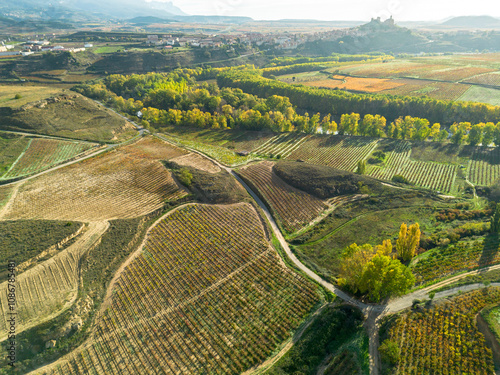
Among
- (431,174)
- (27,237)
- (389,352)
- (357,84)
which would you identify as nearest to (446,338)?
(389,352)

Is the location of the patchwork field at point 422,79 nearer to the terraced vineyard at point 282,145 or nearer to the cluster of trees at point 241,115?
the cluster of trees at point 241,115

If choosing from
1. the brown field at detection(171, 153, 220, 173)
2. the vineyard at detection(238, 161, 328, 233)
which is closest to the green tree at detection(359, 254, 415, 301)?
the vineyard at detection(238, 161, 328, 233)

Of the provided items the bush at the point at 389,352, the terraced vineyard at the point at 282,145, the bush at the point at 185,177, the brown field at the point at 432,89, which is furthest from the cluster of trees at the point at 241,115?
the bush at the point at 389,352

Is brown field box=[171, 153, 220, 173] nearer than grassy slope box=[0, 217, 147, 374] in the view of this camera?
No

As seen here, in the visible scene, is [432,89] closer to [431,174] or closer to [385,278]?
[431,174]

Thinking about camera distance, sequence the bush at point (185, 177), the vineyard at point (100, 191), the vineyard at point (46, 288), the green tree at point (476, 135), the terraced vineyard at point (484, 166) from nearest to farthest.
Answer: the vineyard at point (46, 288) → the vineyard at point (100, 191) → the bush at point (185, 177) → the terraced vineyard at point (484, 166) → the green tree at point (476, 135)

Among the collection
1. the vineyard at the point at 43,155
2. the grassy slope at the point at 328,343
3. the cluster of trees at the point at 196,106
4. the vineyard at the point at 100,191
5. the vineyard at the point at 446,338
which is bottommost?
the grassy slope at the point at 328,343

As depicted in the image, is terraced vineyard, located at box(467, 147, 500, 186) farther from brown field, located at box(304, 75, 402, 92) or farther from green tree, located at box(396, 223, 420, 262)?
brown field, located at box(304, 75, 402, 92)
